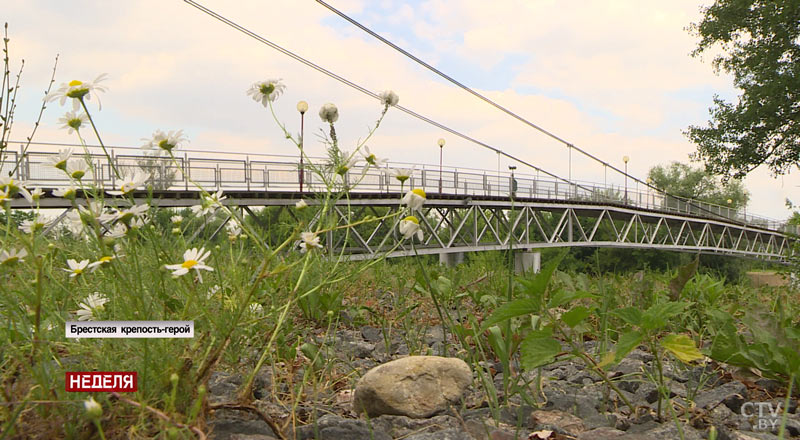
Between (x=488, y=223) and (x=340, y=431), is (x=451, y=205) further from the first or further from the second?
(x=340, y=431)

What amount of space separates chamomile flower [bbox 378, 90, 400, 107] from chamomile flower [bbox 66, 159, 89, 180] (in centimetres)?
145

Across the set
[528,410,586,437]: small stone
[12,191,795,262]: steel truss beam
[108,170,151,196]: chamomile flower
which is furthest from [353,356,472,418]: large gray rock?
[12,191,795,262]: steel truss beam

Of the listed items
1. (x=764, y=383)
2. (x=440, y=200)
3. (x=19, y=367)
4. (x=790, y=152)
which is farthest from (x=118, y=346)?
(x=790, y=152)

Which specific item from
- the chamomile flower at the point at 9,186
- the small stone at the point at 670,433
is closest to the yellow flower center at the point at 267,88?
the chamomile flower at the point at 9,186

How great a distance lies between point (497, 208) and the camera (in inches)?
1307

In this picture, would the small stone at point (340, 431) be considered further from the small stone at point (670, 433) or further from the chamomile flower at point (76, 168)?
the chamomile flower at point (76, 168)

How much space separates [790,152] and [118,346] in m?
32.5

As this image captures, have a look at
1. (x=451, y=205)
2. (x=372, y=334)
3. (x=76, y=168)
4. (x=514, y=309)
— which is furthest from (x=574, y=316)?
(x=451, y=205)

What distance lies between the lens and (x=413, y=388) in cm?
201

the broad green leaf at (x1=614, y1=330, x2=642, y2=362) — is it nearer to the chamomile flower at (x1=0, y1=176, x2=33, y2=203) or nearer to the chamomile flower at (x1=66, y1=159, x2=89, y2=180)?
the chamomile flower at (x1=66, y1=159, x2=89, y2=180)

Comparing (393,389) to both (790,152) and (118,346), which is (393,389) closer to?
(118,346)

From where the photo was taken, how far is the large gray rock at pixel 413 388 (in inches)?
77.1

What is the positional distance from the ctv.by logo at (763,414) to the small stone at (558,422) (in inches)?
22.8
